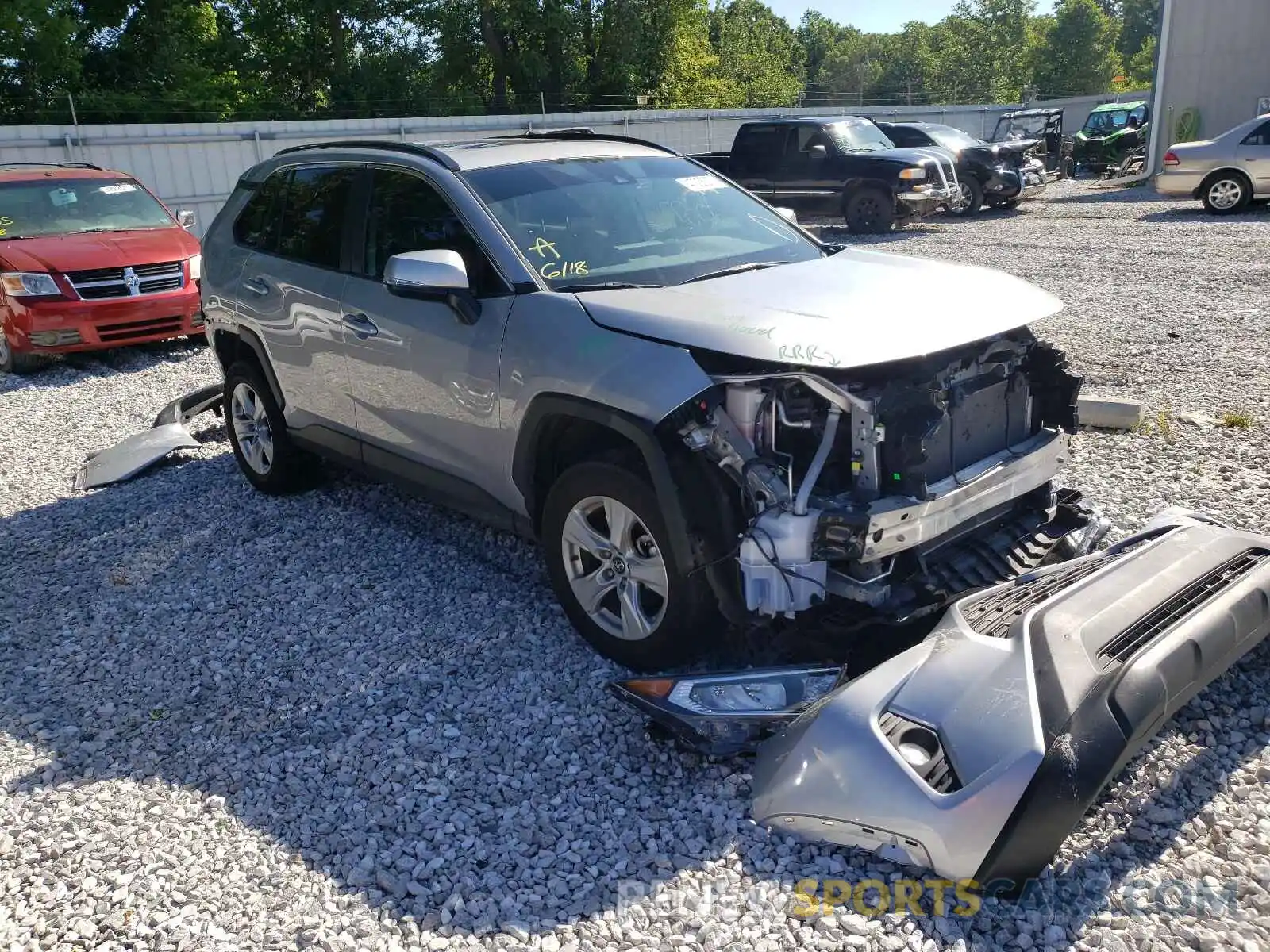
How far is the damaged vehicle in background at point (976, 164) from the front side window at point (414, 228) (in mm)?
16157

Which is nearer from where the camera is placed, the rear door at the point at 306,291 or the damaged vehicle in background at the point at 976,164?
the rear door at the point at 306,291

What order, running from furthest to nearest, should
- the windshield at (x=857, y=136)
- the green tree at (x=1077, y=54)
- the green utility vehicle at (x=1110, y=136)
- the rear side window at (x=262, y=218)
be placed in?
the green tree at (x=1077, y=54), the green utility vehicle at (x=1110, y=136), the windshield at (x=857, y=136), the rear side window at (x=262, y=218)

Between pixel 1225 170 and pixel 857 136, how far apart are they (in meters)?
6.08

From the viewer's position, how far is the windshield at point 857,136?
17438mm

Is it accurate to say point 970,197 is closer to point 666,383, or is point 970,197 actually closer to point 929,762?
point 666,383

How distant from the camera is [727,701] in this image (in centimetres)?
336

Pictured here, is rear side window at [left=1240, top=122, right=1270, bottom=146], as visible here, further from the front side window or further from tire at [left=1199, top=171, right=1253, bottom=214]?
the front side window

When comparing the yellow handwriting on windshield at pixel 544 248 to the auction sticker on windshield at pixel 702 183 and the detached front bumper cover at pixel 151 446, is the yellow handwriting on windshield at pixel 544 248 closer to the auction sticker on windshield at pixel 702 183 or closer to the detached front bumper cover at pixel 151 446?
the auction sticker on windshield at pixel 702 183

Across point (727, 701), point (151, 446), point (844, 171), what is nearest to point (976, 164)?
point (844, 171)

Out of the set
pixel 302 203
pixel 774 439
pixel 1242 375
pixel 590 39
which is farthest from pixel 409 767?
pixel 590 39

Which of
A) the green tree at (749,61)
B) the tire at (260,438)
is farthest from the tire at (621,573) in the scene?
the green tree at (749,61)

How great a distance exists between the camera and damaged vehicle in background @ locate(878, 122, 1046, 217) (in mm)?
19484

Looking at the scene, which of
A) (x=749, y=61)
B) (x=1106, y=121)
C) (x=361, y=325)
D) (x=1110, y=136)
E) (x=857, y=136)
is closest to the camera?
(x=361, y=325)

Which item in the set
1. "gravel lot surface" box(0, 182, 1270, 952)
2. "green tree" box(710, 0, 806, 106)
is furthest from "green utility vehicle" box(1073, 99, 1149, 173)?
"gravel lot surface" box(0, 182, 1270, 952)
